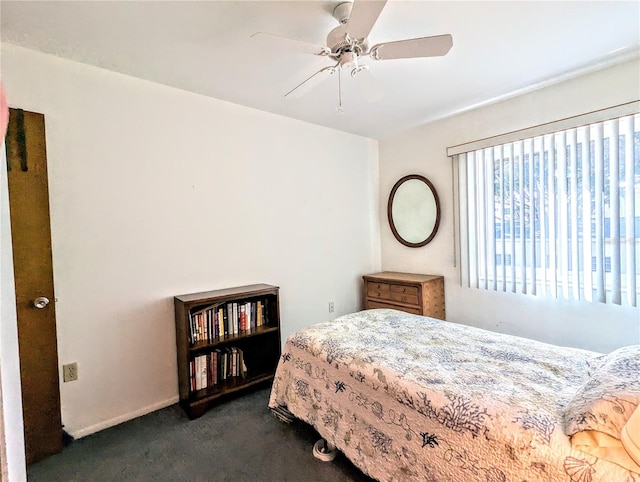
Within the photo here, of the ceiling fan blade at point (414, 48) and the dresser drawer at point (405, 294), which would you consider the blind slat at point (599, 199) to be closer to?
the dresser drawer at point (405, 294)

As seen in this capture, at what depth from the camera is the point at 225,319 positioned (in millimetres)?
2447

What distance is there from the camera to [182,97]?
7.99 feet

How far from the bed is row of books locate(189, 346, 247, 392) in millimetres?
576

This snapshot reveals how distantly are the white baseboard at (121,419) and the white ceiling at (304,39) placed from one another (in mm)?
2390

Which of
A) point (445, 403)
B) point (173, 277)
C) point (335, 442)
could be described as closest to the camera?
point (445, 403)

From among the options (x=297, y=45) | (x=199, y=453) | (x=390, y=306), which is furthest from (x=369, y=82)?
(x=199, y=453)

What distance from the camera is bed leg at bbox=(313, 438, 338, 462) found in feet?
5.67

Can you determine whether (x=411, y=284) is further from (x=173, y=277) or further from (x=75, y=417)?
(x=75, y=417)

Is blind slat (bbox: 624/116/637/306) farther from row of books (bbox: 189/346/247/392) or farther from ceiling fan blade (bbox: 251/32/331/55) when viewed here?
row of books (bbox: 189/346/247/392)

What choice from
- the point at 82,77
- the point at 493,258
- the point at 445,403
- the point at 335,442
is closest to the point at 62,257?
the point at 82,77

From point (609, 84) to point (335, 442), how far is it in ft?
9.89

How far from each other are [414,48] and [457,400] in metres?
1.63

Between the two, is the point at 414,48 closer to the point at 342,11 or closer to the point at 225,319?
the point at 342,11

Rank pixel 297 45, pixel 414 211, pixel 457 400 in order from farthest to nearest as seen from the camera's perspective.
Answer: pixel 414 211, pixel 297 45, pixel 457 400
